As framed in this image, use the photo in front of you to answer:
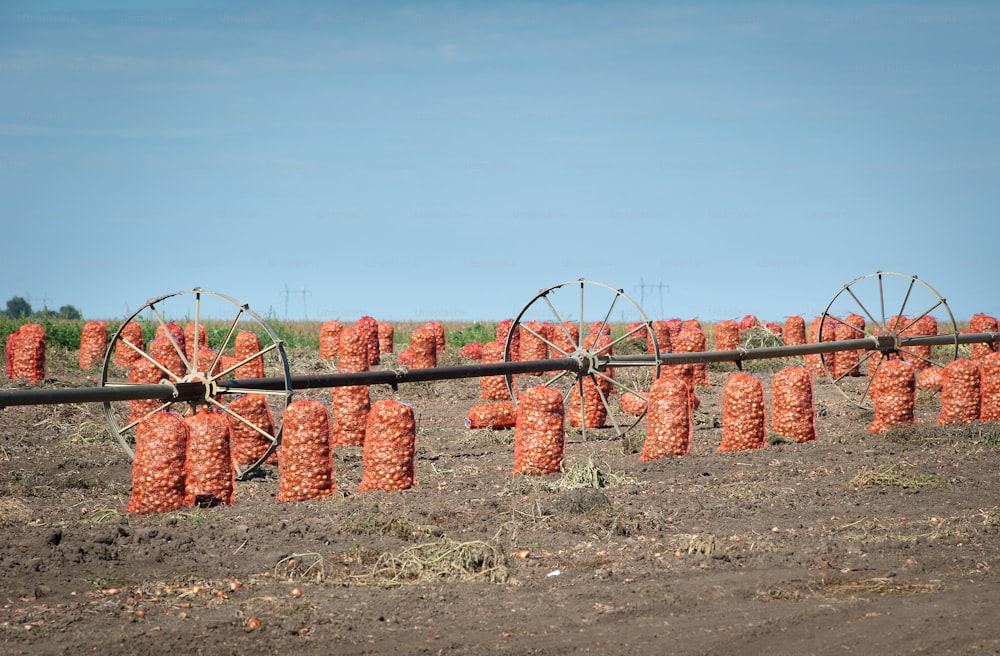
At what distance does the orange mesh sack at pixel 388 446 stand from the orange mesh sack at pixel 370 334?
34.2 ft

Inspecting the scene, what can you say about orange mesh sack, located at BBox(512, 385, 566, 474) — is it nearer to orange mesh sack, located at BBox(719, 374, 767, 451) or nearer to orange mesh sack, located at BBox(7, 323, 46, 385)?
orange mesh sack, located at BBox(719, 374, 767, 451)

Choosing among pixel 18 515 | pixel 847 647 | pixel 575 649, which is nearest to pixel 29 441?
pixel 18 515

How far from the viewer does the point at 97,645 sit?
6.40 meters

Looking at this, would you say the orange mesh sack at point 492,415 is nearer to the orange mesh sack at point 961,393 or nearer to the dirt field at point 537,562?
the dirt field at point 537,562

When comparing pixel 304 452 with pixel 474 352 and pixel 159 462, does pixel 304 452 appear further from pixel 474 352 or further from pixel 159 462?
pixel 474 352

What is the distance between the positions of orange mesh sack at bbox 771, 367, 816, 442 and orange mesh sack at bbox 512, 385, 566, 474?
12.2 feet

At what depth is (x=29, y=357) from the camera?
63.6 feet

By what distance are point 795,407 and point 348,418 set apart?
18.6ft

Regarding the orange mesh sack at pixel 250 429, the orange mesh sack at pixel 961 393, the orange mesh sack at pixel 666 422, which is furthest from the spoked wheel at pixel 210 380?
the orange mesh sack at pixel 961 393

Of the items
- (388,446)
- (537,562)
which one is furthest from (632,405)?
(537,562)

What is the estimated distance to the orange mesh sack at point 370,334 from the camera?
71.8ft

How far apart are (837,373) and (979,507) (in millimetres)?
13561

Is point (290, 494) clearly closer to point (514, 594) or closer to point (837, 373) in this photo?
point (514, 594)

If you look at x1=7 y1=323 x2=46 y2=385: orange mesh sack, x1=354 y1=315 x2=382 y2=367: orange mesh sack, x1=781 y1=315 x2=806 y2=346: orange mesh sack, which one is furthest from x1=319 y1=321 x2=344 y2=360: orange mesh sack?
x1=781 y1=315 x2=806 y2=346: orange mesh sack
